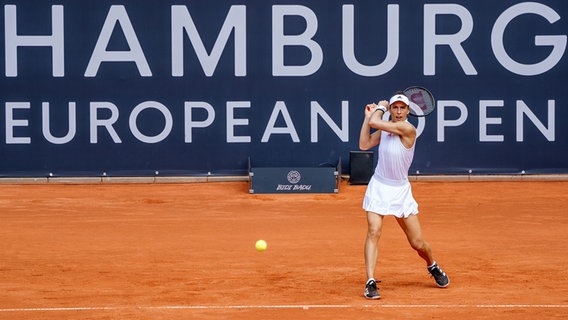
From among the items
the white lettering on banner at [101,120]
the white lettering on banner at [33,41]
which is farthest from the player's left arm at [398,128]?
the white lettering on banner at [33,41]

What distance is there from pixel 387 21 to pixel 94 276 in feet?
33.7

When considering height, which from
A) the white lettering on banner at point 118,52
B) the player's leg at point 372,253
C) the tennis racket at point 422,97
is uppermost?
the white lettering on banner at point 118,52

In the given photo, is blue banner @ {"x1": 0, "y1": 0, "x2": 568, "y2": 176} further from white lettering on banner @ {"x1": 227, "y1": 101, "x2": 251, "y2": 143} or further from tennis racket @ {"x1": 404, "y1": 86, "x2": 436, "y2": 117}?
tennis racket @ {"x1": 404, "y1": 86, "x2": 436, "y2": 117}

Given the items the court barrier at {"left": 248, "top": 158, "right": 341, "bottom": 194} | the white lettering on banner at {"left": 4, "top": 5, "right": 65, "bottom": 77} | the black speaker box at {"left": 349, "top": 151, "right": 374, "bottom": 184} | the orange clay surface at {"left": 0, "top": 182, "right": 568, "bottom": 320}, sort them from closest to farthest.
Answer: the orange clay surface at {"left": 0, "top": 182, "right": 568, "bottom": 320} < the court barrier at {"left": 248, "top": 158, "right": 341, "bottom": 194} < the black speaker box at {"left": 349, "top": 151, "right": 374, "bottom": 184} < the white lettering on banner at {"left": 4, "top": 5, "right": 65, "bottom": 77}

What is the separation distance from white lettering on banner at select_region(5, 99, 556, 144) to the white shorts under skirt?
Result: 9.84 meters

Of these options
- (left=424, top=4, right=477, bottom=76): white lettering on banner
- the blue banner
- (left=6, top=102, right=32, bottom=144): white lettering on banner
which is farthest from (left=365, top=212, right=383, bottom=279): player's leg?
(left=6, top=102, right=32, bottom=144): white lettering on banner

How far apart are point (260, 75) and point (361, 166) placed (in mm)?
2554

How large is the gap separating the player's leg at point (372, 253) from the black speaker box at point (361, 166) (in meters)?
9.47

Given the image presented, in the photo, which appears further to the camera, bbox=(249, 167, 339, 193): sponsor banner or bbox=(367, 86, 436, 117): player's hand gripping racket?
bbox=(249, 167, 339, 193): sponsor banner

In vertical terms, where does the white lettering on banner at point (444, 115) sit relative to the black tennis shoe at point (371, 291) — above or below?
above

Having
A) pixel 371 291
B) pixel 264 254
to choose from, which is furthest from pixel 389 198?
pixel 264 254

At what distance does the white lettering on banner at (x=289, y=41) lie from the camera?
18.6 m

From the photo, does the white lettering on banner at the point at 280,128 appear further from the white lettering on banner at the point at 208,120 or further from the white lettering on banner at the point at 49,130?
the white lettering on banner at the point at 49,130

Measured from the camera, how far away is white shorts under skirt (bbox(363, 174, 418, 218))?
864cm
